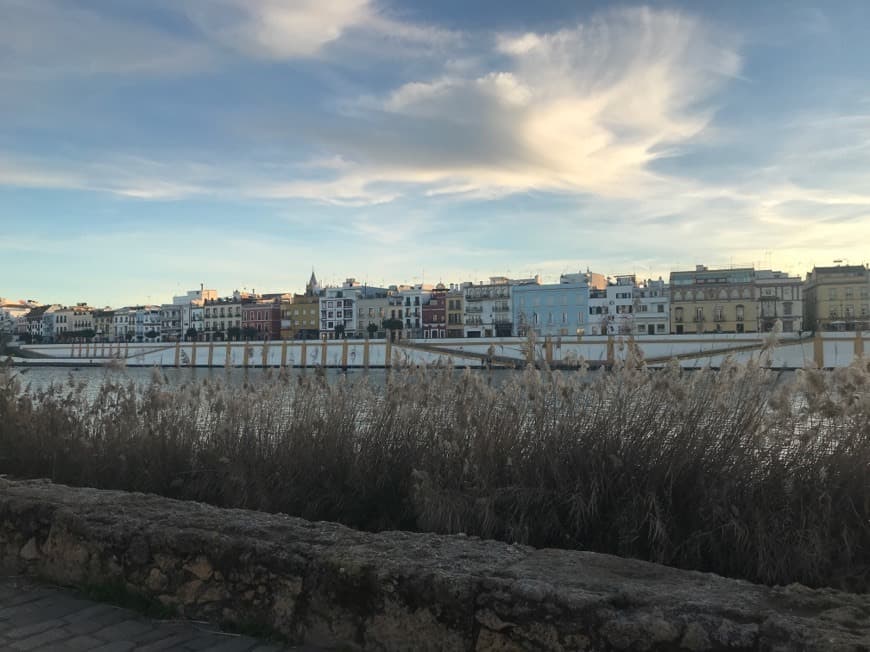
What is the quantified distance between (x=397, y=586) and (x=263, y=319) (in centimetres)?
12887

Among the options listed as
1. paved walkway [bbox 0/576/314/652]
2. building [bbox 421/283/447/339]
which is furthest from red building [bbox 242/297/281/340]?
paved walkway [bbox 0/576/314/652]

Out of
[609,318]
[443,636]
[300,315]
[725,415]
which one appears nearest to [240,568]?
[443,636]

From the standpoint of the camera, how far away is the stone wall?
96.1 inches

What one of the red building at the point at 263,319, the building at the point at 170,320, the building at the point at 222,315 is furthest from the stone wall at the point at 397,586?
the building at the point at 170,320

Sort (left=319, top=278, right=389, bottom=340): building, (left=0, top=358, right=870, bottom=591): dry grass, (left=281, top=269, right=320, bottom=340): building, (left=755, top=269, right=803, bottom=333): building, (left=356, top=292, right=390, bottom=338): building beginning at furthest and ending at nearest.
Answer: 1. (left=281, top=269, right=320, bottom=340): building
2. (left=319, top=278, right=389, bottom=340): building
3. (left=356, top=292, right=390, bottom=338): building
4. (left=755, top=269, right=803, bottom=333): building
5. (left=0, top=358, right=870, bottom=591): dry grass

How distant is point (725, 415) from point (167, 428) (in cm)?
492

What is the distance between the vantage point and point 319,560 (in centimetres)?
321

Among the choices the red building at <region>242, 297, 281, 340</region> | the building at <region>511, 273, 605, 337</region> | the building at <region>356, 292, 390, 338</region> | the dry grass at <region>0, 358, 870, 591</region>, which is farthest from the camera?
the red building at <region>242, 297, 281, 340</region>

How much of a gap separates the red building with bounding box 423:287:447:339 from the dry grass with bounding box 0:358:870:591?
10253 centimetres

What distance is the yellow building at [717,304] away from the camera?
308ft

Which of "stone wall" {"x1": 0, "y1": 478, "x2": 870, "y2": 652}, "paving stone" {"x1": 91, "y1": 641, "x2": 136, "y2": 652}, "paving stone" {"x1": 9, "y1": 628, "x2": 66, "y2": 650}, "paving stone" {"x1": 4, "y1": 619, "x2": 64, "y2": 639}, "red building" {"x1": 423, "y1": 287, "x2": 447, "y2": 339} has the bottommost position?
"paving stone" {"x1": 4, "y1": 619, "x2": 64, "y2": 639}

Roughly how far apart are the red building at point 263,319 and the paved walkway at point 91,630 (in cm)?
12464

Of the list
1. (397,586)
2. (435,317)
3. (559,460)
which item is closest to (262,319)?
(435,317)

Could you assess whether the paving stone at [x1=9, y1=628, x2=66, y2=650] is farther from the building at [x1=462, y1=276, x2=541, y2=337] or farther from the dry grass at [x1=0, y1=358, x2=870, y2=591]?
the building at [x1=462, y1=276, x2=541, y2=337]
